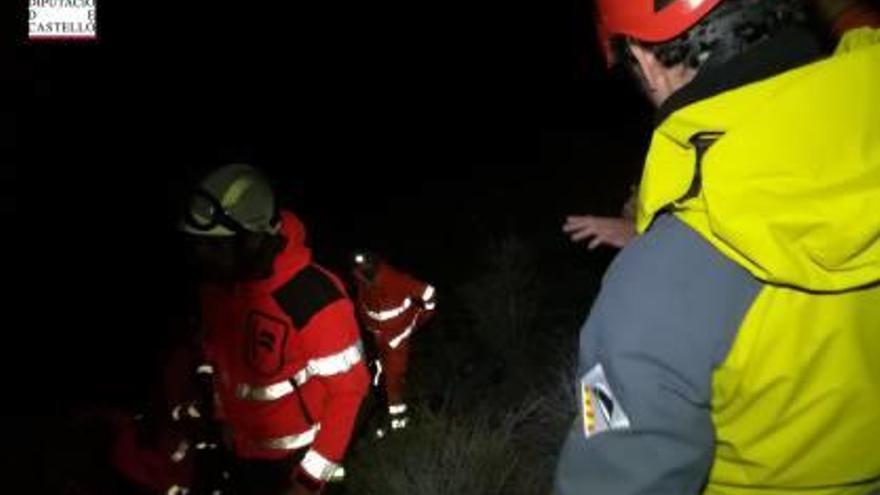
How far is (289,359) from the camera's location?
12.9 ft

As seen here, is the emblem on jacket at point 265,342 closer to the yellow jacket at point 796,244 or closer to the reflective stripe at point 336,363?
the reflective stripe at point 336,363

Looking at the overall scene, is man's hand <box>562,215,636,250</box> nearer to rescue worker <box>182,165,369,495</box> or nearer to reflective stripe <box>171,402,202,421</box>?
rescue worker <box>182,165,369,495</box>

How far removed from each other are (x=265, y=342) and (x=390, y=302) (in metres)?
2.74

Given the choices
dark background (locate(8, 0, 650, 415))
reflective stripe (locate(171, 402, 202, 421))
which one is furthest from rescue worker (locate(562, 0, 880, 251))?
dark background (locate(8, 0, 650, 415))

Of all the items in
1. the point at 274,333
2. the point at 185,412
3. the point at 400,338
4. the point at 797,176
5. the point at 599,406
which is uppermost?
the point at 797,176

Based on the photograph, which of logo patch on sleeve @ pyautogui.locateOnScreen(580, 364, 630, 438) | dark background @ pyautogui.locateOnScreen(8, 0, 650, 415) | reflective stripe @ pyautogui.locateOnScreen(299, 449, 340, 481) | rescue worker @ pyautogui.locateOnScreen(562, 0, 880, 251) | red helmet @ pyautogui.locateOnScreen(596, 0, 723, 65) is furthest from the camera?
dark background @ pyautogui.locateOnScreen(8, 0, 650, 415)

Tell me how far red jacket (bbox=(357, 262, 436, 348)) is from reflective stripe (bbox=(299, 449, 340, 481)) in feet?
9.38

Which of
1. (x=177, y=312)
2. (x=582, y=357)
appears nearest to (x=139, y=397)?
(x=177, y=312)

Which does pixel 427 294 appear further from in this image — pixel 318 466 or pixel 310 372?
pixel 318 466

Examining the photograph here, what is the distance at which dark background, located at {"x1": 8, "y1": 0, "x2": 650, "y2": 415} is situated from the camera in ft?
37.8

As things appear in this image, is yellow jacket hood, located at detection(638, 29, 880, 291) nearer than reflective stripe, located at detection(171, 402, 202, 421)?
Yes

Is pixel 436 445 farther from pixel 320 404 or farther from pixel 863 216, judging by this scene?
pixel 863 216

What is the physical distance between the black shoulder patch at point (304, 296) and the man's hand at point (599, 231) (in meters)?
0.94

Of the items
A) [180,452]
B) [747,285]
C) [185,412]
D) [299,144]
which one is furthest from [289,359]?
[299,144]
